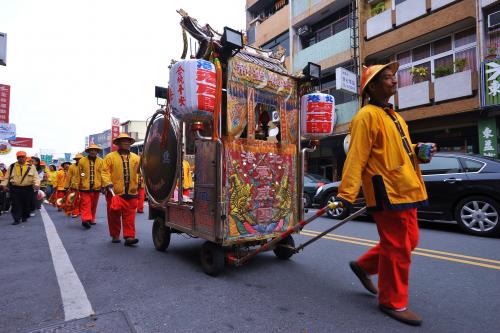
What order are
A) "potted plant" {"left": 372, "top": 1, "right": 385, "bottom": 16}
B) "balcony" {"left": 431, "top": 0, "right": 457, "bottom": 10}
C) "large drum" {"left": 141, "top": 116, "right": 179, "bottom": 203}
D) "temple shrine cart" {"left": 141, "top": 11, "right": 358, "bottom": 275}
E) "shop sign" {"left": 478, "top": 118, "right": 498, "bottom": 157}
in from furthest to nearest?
"potted plant" {"left": 372, "top": 1, "right": 385, "bottom": 16} < "balcony" {"left": 431, "top": 0, "right": 457, "bottom": 10} < "shop sign" {"left": 478, "top": 118, "right": 498, "bottom": 157} < "large drum" {"left": 141, "top": 116, "right": 179, "bottom": 203} < "temple shrine cart" {"left": 141, "top": 11, "right": 358, "bottom": 275}

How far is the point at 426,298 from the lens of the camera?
3178 mm

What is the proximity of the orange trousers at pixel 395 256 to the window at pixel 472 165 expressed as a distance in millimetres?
4777

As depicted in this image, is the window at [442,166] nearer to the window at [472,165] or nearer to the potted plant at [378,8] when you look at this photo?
the window at [472,165]

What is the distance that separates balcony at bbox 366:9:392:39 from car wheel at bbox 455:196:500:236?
10.9m

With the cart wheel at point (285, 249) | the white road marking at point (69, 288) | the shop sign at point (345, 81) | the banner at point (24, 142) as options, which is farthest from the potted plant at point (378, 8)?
the banner at point (24, 142)

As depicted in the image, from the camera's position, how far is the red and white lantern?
4547 mm

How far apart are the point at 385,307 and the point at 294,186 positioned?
2004 millimetres

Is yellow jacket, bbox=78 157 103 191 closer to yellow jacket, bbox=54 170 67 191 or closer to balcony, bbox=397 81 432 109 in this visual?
yellow jacket, bbox=54 170 67 191

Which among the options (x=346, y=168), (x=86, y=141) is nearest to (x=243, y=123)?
(x=346, y=168)

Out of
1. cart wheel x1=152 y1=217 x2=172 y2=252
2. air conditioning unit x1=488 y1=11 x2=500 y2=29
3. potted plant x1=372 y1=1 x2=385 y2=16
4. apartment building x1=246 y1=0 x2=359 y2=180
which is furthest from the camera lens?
apartment building x1=246 y1=0 x2=359 y2=180

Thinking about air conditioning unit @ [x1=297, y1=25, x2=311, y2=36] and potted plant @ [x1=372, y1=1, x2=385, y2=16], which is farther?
air conditioning unit @ [x1=297, y1=25, x2=311, y2=36]

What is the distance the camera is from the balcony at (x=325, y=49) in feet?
55.8

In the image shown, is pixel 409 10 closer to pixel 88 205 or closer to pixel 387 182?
pixel 88 205

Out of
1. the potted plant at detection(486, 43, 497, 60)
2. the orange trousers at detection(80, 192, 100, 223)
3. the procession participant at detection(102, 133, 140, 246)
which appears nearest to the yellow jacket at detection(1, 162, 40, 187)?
the orange trousers at detection(80, 192, 100, 223)
